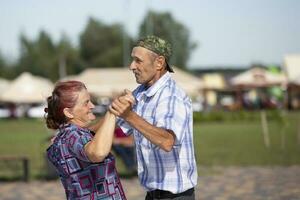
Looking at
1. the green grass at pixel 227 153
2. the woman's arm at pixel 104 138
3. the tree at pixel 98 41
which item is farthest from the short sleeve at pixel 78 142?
the tree at pixel 98 41

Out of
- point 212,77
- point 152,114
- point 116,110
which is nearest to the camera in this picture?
point 116,110

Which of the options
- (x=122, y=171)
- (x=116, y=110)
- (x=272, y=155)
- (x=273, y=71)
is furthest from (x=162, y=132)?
(x=273, y=71)

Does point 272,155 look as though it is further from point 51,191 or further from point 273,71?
point 273,71

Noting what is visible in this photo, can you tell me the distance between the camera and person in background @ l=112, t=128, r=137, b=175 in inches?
548

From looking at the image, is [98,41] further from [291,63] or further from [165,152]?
[165,152]

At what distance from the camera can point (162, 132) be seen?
3.41 metres

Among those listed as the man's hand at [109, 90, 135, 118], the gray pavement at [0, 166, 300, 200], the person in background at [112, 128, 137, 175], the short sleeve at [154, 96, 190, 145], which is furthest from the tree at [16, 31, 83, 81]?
the man's hand at [109, 90, 135, 118]

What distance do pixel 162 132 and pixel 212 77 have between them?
8389 cm

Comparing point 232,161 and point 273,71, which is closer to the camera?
point 232,161

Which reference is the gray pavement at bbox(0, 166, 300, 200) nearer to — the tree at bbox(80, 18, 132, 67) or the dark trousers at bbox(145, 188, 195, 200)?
the dark trousers at bbox(145, 188, 195, 200)

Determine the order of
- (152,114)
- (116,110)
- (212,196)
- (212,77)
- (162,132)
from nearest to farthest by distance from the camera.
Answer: (116,110) → (162,132) → (152,114) → (212,196) → (212,77)

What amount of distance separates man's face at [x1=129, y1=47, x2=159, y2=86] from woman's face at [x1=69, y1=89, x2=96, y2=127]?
426mm

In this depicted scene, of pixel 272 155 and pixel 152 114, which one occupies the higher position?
pixel 152 114

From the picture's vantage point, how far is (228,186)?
11672 mm
